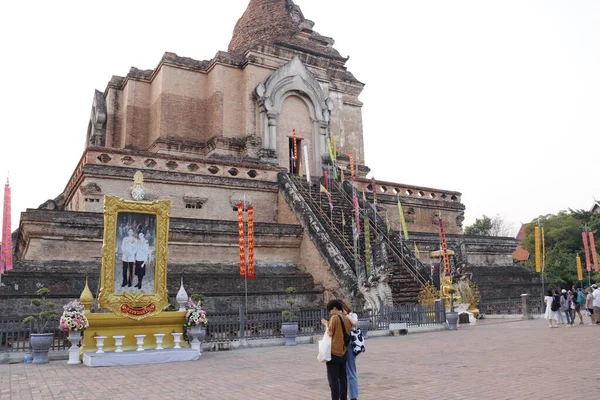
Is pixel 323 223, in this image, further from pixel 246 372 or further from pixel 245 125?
pixel 246 372

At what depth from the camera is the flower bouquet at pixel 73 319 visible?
11.5m

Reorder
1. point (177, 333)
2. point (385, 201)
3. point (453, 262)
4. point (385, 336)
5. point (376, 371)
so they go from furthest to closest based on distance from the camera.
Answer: point (385, 201) < point (453, 262) < point (385, 336) < point (177, 333) < point (376, 371)

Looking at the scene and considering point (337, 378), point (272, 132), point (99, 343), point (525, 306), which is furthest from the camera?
point (272, 132)

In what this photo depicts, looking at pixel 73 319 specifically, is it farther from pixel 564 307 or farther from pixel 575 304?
pixel 575 304

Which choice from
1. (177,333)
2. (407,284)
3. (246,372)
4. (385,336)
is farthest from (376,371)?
(407,284)

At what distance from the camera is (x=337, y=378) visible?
663 centimetres

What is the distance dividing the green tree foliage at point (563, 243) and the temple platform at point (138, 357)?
97.4 feet

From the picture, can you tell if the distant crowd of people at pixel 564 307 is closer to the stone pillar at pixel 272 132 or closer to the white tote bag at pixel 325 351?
the white tote bag at pixel 325 351

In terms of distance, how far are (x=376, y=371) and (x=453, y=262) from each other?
38.2ft

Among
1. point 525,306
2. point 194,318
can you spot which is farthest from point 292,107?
point 194,318

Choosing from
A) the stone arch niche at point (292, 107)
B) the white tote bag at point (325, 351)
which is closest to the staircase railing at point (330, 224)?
the stone arch niche at point (292, 107)

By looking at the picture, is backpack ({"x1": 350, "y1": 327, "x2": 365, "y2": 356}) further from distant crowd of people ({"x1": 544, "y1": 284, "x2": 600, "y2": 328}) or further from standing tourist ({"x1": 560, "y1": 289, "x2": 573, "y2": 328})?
standing tourist ({"x1": 560, "y1": 289, "x2": 573, "y2": 328})

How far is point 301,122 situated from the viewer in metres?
27.9

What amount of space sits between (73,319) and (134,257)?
2.08m
